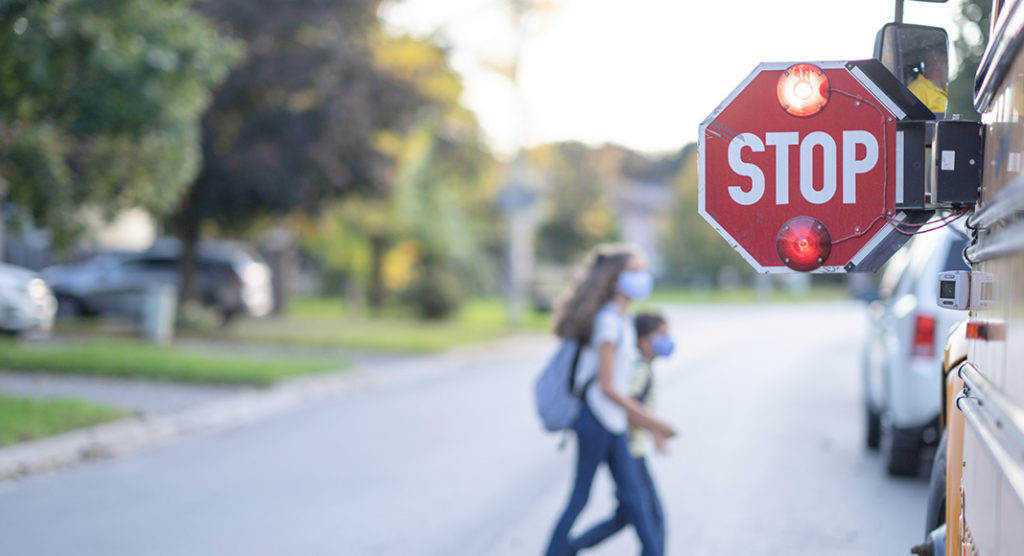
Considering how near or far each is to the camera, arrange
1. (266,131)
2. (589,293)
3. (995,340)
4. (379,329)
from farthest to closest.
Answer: (379,329), (266,131), (589,293), (995,340)

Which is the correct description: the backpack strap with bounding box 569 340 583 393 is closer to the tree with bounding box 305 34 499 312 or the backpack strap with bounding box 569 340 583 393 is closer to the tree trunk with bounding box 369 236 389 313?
the tree with bounding box 305 34 499 312

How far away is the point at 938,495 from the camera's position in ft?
12.2

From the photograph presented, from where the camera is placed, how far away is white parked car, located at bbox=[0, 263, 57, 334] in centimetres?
1667

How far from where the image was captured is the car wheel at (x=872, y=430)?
905cm

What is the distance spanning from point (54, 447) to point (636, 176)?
101537 millimetres

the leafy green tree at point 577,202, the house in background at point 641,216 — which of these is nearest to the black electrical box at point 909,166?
the leafy green tree at point 577,202

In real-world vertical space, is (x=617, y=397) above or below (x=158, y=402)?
above

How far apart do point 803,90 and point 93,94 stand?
8.37 metres

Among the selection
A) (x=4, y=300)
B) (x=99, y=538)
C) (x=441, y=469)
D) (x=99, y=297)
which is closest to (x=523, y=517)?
(x=441, y=469)

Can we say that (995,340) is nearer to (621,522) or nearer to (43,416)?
(621,522)

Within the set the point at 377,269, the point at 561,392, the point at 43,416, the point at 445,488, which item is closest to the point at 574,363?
A: the point at 561,392

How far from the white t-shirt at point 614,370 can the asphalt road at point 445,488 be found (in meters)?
1.36

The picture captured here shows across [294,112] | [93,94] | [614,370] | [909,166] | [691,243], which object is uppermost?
[294,112]

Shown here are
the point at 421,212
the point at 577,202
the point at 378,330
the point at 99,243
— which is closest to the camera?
the point at 99,243
